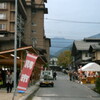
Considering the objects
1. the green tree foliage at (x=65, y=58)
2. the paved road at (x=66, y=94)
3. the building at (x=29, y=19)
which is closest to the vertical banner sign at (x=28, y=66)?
the paved road at (x=66, y=94)

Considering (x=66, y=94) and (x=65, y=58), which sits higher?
(x=65, y=58)

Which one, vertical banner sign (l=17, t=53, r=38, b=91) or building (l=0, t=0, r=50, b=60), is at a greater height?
building (l=0, t=0, r=50, b=60)

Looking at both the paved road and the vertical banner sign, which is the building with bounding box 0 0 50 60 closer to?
the paved road

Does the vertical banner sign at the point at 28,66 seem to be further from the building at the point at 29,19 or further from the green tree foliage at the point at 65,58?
the green tree foliage at the point at 65,58

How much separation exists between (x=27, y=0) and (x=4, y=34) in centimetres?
2458

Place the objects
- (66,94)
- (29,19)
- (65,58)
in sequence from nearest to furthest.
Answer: (66,94)
(29,19)
(65,58)

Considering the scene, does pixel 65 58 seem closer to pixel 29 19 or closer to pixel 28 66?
pixel 29 19


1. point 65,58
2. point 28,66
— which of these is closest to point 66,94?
point 28,66

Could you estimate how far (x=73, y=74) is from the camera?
200 feet

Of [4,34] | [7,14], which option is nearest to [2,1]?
[7,14]

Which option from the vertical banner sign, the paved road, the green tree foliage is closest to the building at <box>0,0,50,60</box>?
the green tree foliage

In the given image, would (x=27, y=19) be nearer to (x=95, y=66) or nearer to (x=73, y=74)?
(x=73, y=74)

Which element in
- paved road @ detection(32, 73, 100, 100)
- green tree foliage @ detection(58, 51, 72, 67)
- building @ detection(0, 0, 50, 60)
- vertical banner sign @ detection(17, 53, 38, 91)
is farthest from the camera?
green tree foliage @ detection(58, 51, 72, 67)

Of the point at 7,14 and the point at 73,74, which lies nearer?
the point at 73,74
